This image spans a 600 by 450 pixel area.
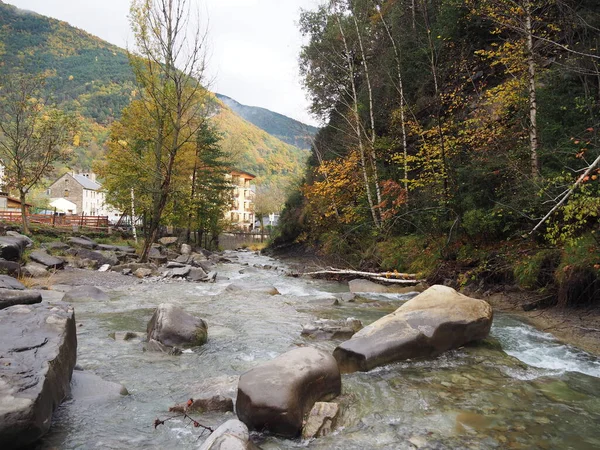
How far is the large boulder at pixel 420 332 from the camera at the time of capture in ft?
17.5

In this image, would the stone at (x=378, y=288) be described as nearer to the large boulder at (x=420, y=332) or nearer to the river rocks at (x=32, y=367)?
the large boulder at (x=420, y=332)

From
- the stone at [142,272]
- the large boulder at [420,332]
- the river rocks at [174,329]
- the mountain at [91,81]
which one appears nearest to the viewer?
the large boulder at [420,332]

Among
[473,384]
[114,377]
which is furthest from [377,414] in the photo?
[114,377]

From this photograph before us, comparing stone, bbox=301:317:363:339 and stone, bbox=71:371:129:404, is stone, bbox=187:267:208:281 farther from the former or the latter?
stone, bbox=71:371:129:404

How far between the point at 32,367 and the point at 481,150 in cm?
1116

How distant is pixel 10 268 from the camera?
1196 cm

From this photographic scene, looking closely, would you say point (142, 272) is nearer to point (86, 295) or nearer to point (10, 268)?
point (10, 268)

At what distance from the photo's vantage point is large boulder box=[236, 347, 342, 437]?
3.58 m

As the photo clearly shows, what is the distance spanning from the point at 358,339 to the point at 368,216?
12.2 meters

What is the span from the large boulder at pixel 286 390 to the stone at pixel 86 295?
7.65 meters

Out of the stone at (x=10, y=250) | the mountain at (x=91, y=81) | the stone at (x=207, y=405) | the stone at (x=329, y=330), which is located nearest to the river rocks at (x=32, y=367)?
the stone at (x=207, y=405)

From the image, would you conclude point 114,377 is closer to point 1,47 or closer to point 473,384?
point 473,384

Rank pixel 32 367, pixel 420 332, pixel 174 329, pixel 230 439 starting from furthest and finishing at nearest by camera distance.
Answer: pixel 174 329
pixel 420 332
pixel 32 367
pixel 230 439

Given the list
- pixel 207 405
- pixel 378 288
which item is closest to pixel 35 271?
pixel 378 288
